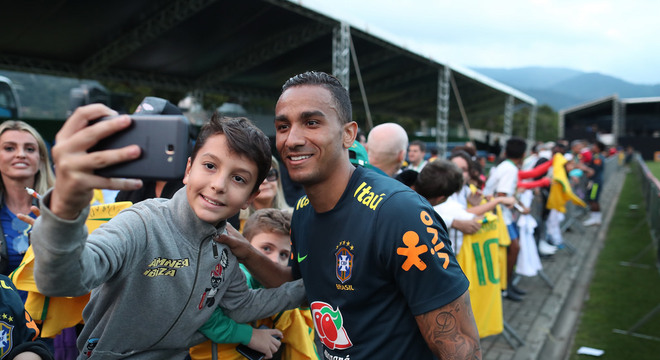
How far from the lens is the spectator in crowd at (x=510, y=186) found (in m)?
6.08

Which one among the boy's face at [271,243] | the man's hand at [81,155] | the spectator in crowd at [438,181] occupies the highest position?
the man's hand at [81,155]

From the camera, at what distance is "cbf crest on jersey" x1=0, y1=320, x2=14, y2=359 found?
181 cm

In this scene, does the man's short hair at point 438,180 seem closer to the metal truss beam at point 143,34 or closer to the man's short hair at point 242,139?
the man's short hair at point 242,139

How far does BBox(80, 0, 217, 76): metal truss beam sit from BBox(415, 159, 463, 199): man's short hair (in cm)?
963

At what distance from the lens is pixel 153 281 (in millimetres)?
1613

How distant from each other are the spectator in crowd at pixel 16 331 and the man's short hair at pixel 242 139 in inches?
41.0

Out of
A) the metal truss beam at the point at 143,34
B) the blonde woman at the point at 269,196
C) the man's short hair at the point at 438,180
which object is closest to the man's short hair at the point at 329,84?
the man's short hair at the point at 438,180

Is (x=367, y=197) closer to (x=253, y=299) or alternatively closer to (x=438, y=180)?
(x=253, y=299)

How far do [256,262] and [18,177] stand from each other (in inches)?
84.2

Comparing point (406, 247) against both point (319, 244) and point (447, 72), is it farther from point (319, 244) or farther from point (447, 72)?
point (447, 72)

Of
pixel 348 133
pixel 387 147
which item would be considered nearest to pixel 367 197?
pixel 348 133

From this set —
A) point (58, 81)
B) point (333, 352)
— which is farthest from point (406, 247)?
point (58, 81)

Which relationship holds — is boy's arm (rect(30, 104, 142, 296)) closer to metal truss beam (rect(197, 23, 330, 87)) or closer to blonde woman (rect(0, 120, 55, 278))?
blonde woman (rect(0, 120, 55, 278))

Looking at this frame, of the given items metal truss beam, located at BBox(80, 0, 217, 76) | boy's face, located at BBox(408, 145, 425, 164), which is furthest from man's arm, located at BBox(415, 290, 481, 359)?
metal truss beam, located at BBox(80, 0, 217, 76)
